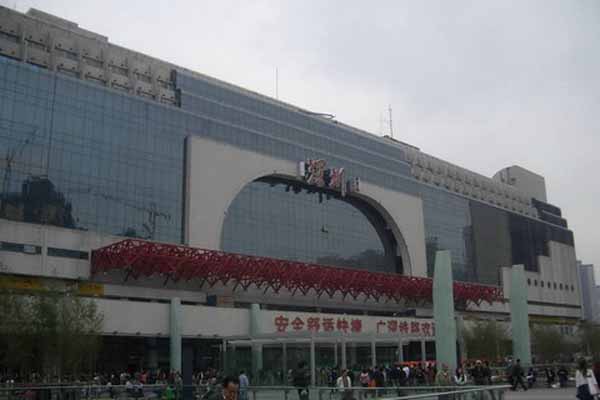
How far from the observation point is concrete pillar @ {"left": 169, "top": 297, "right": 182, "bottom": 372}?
5469cm

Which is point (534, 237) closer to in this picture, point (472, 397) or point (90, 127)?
point (90, 127)

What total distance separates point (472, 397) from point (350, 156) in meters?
67.1

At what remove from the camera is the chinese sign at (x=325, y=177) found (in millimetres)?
75125

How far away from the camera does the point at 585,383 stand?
61.1 feet

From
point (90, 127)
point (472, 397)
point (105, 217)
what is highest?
point (90, 127)

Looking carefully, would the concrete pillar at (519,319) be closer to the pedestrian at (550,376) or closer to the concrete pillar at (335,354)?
the pedestrian at (550,376)

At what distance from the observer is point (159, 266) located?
56500 mm

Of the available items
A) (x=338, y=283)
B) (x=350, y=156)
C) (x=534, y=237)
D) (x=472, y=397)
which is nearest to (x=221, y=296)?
(x=338, y=283)

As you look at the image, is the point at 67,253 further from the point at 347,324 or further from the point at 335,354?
the point at 347,324

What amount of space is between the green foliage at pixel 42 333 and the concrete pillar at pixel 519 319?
32436 millimetres

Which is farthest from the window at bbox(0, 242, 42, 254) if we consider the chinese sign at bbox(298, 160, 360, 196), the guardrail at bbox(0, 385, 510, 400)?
the chinese sign at bbox(298, 160, 360, 196)

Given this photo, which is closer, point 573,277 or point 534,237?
point 534,237

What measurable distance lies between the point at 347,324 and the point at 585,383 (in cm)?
4889

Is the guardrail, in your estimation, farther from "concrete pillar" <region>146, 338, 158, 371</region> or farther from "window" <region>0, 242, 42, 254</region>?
"concrete pillar" <region>146, 338, 158, 371</region>
